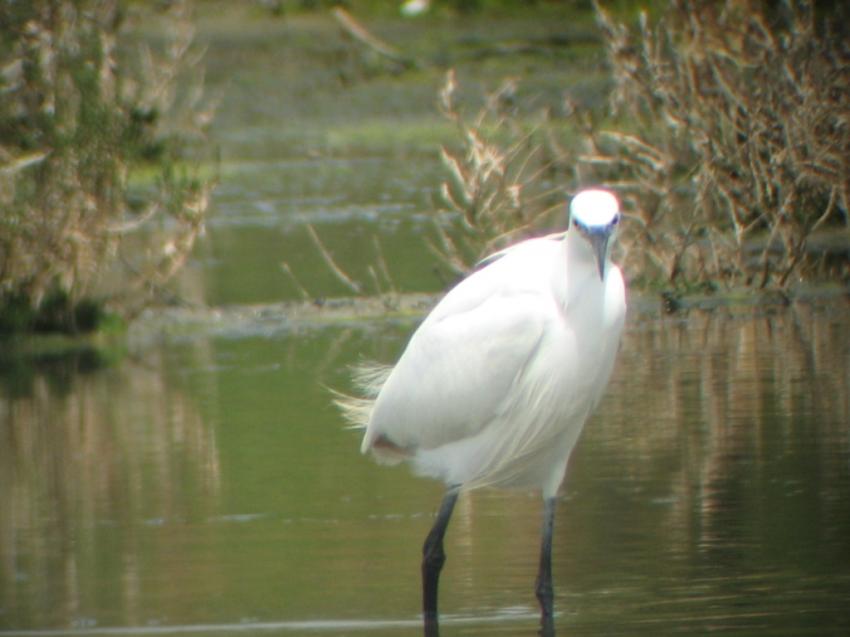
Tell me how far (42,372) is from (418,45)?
19498 mm

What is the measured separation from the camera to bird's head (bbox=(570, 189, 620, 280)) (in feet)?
20.7

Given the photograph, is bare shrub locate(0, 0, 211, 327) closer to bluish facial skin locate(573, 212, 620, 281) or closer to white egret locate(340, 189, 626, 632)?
white egret locate(340, 189, 626, 632)

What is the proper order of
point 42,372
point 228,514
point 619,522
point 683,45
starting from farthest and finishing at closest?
point 683,45
point 42,372
point 228,514
point 619,522

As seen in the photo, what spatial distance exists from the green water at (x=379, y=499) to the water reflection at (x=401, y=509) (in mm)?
15

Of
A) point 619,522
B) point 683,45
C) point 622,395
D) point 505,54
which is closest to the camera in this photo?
point 619,522

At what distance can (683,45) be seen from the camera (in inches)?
555

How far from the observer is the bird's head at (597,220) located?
6320 millimetres

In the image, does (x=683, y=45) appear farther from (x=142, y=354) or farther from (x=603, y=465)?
(x=603, y=465)

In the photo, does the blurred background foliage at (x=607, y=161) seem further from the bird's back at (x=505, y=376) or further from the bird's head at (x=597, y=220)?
the bird's head at (x=597, y=220)

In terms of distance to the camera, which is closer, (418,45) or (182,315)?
(182,315)

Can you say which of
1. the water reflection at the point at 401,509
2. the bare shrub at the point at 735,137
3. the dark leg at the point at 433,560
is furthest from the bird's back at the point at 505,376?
the bare shrub at the point at 735,137

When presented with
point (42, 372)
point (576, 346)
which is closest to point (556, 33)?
point (42, 372)

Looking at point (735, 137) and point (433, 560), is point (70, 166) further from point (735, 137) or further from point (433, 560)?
point (433, 560)

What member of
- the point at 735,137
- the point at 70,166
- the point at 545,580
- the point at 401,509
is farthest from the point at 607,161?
the point at 545,580
